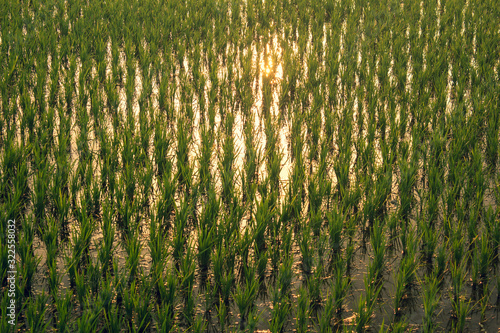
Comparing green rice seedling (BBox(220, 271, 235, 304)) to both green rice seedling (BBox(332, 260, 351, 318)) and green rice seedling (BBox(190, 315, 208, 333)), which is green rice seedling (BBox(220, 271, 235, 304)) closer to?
green rice seedling (BBox(190, 315, 208, 333))

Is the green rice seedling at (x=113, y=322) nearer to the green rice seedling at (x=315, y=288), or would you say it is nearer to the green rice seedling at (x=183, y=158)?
the green rice seedling at (x=315, y=288)

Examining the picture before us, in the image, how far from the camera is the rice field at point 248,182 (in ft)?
6.95

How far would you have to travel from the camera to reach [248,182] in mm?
3006

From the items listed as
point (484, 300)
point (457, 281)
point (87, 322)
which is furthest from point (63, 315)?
point (484, 300)

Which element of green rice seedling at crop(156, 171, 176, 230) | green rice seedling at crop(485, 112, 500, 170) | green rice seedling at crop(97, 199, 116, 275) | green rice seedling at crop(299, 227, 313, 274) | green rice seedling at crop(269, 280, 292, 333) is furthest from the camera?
green rice seedling at crop(485, 112, 500, 170)

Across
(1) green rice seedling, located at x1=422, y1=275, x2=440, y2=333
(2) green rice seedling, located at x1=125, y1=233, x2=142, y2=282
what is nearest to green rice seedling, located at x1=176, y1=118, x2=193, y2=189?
(2) green rice seedling, located at x1=125, y1=233, x2=142, y2=282

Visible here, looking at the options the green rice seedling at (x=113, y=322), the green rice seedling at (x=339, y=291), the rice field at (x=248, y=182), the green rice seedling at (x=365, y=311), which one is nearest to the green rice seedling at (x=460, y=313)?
the rice field at (x=248, y=182)

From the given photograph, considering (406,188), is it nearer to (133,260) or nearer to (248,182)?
(248,182)

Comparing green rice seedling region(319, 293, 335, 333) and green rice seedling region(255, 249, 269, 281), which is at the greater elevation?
green rice seedling region(255, 249, 269, 281)

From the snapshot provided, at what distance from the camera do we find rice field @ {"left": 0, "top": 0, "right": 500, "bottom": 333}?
6.95 ft

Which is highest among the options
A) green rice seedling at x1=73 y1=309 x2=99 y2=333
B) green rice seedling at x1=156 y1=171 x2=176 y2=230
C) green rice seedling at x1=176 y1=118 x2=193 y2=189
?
green rice seedling at x1=176 y1=118 x2=193 y2=189

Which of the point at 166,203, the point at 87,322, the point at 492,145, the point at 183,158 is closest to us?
the point at 87,322

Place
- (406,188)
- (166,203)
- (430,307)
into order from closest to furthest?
1. (430,307)
2. (166,203)
3. (406,188)

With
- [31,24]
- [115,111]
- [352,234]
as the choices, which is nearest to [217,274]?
[352,234]
